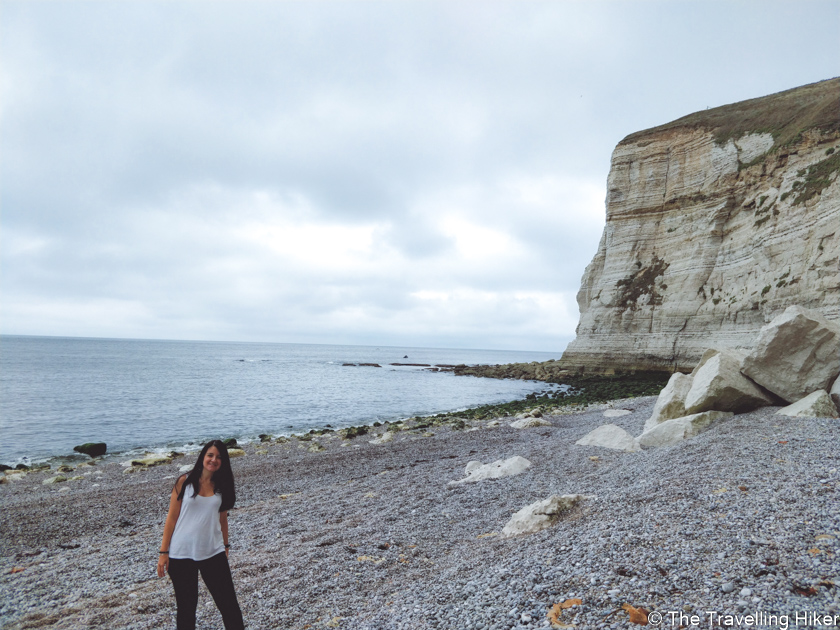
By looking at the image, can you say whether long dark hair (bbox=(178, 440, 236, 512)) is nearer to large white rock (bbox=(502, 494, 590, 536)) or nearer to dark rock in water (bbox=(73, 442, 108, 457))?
large white rock (bbox=(502, 494, 590, 536))

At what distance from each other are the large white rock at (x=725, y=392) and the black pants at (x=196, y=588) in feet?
35.3

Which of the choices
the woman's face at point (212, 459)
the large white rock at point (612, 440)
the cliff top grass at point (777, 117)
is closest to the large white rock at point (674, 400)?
the large white rock at point (612, 440)

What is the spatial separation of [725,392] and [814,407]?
164 centimetres

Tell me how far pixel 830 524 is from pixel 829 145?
36453 millimetres

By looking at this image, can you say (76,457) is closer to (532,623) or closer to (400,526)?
(400,526)

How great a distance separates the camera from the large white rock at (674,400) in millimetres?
11995

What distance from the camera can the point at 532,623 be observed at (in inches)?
156

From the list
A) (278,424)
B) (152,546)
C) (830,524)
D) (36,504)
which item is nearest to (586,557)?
(830,524)

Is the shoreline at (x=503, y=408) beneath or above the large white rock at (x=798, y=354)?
beneath

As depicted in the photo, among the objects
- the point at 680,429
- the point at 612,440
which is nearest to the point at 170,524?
the point at 680,429

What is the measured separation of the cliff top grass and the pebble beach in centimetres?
3258

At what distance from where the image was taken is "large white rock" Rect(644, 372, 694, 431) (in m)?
12.0

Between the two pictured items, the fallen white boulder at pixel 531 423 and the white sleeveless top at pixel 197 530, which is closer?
the white sleeveless top at pixel 197 530

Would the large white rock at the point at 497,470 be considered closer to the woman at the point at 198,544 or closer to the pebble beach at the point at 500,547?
the pebble beach at the point at 500,547
